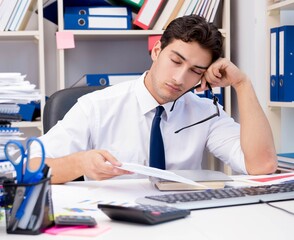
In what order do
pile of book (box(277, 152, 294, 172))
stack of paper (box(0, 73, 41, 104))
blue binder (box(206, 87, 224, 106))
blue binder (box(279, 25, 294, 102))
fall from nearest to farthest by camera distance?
stack of paper (box(0, 73, 41, 104)) < pile of book (box(277, 152, 294, 172)) < blue binder (box(279, 25, 294, 102)) < blue binder (box(206, 87, 224, 106))

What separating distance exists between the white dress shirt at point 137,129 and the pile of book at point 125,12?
0.81m

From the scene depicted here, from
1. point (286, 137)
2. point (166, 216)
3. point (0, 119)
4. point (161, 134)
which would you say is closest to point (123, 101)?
point (161, 134)

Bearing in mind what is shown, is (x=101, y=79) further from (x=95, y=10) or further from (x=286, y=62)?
(x=286, y=62)

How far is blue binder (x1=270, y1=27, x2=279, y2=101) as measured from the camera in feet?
7.49

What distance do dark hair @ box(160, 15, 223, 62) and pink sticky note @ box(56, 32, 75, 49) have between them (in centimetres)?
84

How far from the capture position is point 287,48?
222cm

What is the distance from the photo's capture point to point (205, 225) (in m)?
0.91

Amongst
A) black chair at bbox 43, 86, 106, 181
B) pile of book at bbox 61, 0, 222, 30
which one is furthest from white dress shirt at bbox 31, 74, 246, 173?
pile of book at bbox 61, 0, 222, 30

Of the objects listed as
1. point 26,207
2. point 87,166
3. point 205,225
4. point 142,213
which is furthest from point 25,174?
point 87,166

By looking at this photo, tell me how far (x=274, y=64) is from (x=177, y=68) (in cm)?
84

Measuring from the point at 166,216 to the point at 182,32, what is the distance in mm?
873

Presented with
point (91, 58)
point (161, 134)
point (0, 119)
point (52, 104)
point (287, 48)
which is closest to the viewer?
point (0, 119)

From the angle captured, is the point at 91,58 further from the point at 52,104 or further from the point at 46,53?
the point at 52,104

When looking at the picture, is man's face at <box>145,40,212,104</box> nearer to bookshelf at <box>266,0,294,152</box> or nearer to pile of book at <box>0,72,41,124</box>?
pile of book at <box>0,72,41,124</box>
